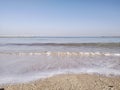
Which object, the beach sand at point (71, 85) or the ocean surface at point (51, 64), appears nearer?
the beach sand at point (71, 85)

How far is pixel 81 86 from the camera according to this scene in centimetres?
612

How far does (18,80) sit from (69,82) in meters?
1.95

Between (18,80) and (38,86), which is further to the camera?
(18,80)

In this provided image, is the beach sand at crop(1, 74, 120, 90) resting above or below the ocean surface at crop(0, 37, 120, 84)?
above

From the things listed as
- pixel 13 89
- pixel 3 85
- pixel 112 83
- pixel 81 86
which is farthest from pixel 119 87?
pixel 3 85

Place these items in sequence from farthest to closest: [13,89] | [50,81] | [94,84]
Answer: [50,81]
[94,84]
[13,89]

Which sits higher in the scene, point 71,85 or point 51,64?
point 71,85

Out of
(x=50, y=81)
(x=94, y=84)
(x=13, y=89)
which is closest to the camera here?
(x=13, y=89)

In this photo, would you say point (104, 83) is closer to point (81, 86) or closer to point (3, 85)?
point (81, 86)

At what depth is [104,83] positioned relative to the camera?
255 inches

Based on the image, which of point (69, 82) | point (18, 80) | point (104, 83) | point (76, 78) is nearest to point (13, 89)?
point (18, 80)

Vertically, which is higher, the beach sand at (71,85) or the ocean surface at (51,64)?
the beach sand at (71,85)

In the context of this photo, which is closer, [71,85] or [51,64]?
[71,85]

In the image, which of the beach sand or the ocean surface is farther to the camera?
the ocean surface
